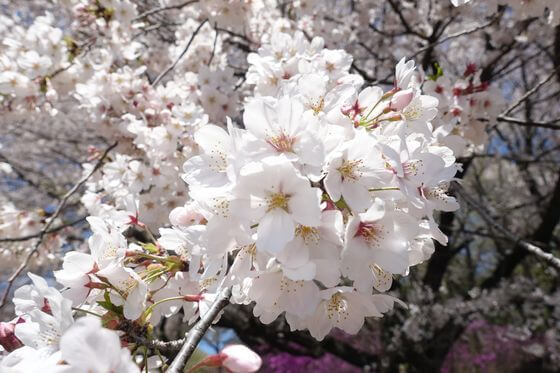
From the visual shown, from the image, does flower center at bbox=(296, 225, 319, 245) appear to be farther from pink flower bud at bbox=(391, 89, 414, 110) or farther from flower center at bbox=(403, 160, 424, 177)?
pink flower bud at bbox=(391, 89, 414, 110)

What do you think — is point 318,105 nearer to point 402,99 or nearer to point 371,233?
point 402,99

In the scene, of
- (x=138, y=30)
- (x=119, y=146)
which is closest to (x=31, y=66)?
(x=119, y=146)

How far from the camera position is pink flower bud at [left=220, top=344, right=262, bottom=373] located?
0.87m

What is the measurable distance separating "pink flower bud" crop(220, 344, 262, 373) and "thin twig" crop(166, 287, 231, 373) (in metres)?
0.10

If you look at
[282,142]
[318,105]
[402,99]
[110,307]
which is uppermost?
[402,99]

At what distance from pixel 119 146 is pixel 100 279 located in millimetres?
1925

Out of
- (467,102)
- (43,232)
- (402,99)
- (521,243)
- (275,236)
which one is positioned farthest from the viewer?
(43,232)

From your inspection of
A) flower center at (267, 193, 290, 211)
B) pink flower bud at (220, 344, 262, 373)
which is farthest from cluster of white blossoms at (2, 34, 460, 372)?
pink flower bud at (220, 344, 262, 373)

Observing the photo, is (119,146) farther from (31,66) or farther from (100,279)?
(100,279)

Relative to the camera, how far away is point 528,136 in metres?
6.47

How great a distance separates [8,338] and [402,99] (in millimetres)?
1160

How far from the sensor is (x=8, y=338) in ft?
3.26

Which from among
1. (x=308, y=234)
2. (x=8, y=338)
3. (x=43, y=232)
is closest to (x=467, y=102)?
(x=308, y=234)

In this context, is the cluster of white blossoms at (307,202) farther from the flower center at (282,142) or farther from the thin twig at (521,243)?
the thin twig at (521,243)
